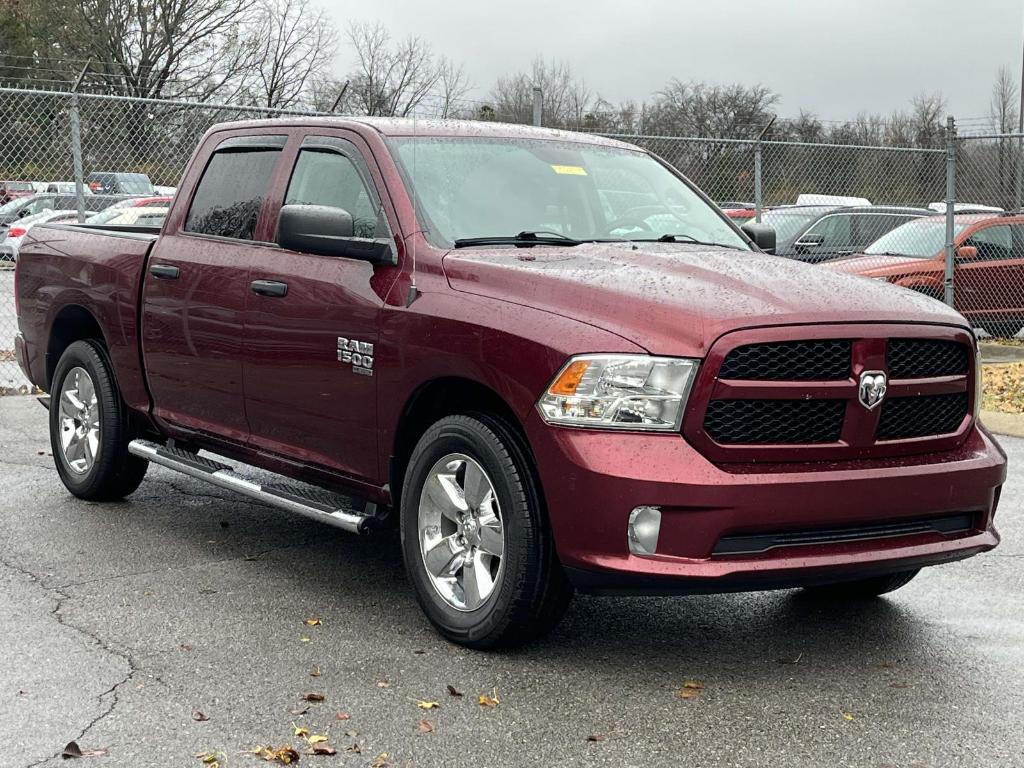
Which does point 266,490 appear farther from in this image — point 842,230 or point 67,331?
point 842,230

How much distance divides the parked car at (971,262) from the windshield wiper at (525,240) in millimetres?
10647

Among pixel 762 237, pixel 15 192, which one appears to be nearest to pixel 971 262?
pixel 762 237

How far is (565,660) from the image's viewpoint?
185 inches

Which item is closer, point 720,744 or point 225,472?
point 720,744

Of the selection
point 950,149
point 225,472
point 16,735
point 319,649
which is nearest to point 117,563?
point 225,472

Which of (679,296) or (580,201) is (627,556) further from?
(580,201)

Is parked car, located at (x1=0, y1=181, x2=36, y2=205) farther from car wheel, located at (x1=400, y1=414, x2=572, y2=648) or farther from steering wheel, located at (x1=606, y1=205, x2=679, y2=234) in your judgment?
car wheel, located at (x1=400, y1=414, x2=572, y2=648)

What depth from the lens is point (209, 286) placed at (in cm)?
608

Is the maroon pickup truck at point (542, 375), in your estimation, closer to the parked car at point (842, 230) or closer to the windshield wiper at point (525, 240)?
the windshield wiper at point (525, 240)

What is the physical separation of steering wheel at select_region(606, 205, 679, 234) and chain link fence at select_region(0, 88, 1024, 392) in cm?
650

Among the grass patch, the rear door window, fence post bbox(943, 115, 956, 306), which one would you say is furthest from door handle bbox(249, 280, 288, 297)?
fence post bbox(943, 115, 956, 306)

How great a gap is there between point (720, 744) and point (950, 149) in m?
12.1

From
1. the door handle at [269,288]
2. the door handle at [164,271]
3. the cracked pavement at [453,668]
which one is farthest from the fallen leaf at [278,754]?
the door handle at [164,271]

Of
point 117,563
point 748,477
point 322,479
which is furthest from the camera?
point 117,563
